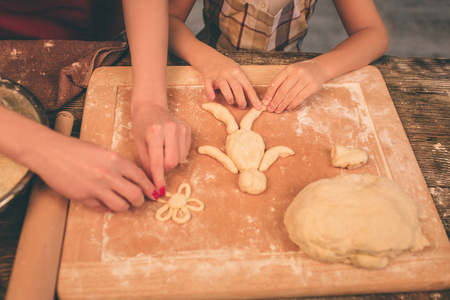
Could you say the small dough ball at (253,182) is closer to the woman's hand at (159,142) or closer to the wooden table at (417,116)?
the woman's hand at (159,142)

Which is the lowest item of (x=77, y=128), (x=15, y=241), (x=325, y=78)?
(x=15, y=241)

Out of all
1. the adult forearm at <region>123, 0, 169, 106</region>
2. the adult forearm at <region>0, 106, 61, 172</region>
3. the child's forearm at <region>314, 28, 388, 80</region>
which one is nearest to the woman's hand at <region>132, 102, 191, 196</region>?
the adult forearm at <region>123, 0, 169, 106</region>

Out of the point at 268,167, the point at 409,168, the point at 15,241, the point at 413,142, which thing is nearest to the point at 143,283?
the point at 15,241

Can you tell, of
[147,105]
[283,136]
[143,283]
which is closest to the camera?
[143,283]

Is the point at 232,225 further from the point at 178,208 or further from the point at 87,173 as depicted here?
the point at 87,173

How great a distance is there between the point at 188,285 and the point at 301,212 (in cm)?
41

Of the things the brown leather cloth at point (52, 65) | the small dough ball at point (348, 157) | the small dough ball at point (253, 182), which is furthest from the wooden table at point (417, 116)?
the small dough ball at point (253, 182)

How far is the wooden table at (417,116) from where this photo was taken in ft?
3.69

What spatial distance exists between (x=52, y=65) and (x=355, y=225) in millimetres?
1375

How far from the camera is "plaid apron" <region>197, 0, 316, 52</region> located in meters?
1.83

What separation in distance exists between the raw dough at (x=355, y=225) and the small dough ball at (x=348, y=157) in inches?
6.4

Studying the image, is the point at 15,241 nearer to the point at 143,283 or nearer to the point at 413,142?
the point at 143,283

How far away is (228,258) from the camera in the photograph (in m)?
1.09

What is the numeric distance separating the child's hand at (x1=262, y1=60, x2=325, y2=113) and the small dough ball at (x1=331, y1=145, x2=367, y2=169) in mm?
272
